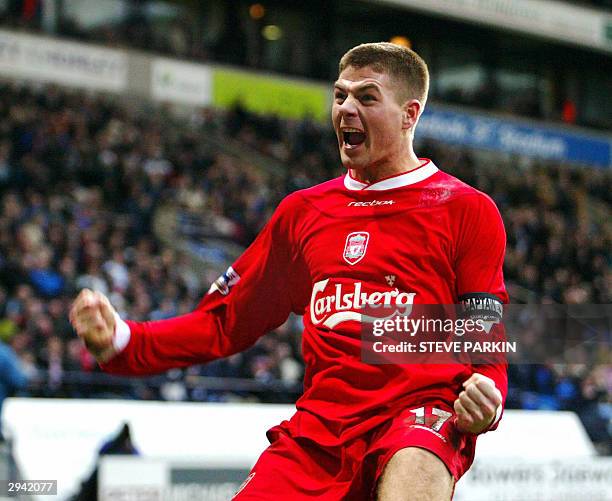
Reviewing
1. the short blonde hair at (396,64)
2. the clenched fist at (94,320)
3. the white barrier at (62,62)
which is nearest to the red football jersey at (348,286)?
the clenched fist at (94,320)

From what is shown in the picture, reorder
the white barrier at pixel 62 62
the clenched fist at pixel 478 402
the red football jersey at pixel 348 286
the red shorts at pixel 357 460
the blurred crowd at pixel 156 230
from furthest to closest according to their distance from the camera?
1. the white barrier at pixel 62 62
2. the blurred crowd at pixel 156 230
3. the red football jersey at pixel 348 286
4. the red shorts at pixel 357 460
5. the clenched fist at pixel 478 402

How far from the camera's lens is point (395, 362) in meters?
3.52

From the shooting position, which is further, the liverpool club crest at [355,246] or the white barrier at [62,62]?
the white barrier at [62,62]

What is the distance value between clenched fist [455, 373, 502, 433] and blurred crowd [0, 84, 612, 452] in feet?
26.0

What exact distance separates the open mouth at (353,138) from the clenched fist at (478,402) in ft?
3.08

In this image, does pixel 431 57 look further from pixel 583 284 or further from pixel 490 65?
pixel 583 284

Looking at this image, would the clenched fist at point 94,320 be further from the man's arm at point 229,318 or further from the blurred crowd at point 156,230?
the blurred crowd at point 156,230

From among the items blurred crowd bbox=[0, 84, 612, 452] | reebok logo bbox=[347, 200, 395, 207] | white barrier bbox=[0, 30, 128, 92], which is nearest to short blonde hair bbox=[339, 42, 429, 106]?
reebok logo bbox=[347, 200, 395, 207]

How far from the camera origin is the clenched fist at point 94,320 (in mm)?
3572

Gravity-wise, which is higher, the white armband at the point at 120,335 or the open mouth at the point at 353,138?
the open mouth at the point at 353,138

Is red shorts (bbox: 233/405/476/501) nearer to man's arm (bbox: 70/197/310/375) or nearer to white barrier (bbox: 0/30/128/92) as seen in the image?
man's arm (bbox: 70/197/310/375)

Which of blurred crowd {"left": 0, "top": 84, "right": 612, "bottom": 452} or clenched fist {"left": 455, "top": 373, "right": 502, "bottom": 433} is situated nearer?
clenched fist {"left": 455, "top": 373, "right": 502, "bottom": 433}

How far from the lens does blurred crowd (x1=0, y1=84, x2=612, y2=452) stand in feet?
39.7

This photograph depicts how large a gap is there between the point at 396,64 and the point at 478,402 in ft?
4.04
